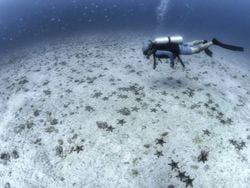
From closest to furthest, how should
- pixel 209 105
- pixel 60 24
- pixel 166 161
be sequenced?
pixel 166 161 → pixel 209 105 → pixel 60 24

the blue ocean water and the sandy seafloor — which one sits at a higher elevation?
the sandy seafloor

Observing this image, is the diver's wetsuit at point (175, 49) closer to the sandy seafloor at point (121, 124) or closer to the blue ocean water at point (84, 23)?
the sandy seafloor at point (121, 124)

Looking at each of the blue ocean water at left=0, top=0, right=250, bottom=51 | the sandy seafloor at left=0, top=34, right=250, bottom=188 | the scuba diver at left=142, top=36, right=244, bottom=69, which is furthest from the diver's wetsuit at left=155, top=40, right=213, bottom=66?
the blue ocean water at left=0, top=0, right=250, bottom=51

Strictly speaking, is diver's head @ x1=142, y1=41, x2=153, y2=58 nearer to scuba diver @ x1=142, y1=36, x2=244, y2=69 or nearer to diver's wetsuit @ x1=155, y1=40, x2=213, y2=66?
scuba diver @ x1=142, y1=36, x2=244, y2=69

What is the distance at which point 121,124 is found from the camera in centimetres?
Answer: 1253

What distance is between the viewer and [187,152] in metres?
11.0

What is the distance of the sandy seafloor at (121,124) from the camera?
10312mm

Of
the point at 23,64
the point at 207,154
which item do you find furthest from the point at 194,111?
the point at 23,64

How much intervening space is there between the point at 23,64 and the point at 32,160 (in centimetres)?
1167

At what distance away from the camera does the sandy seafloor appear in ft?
33.8

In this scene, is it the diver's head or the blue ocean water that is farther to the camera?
the blue ocean water

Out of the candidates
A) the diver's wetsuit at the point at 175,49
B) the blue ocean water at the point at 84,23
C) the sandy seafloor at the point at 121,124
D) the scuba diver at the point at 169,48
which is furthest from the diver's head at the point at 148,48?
the blue ocean water at the point at 84,23

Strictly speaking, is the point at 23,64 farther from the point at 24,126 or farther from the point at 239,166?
the point at 239,166

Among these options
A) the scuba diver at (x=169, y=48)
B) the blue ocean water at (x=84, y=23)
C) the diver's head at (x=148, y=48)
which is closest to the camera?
the scuba diver at (x=169, y=48)
